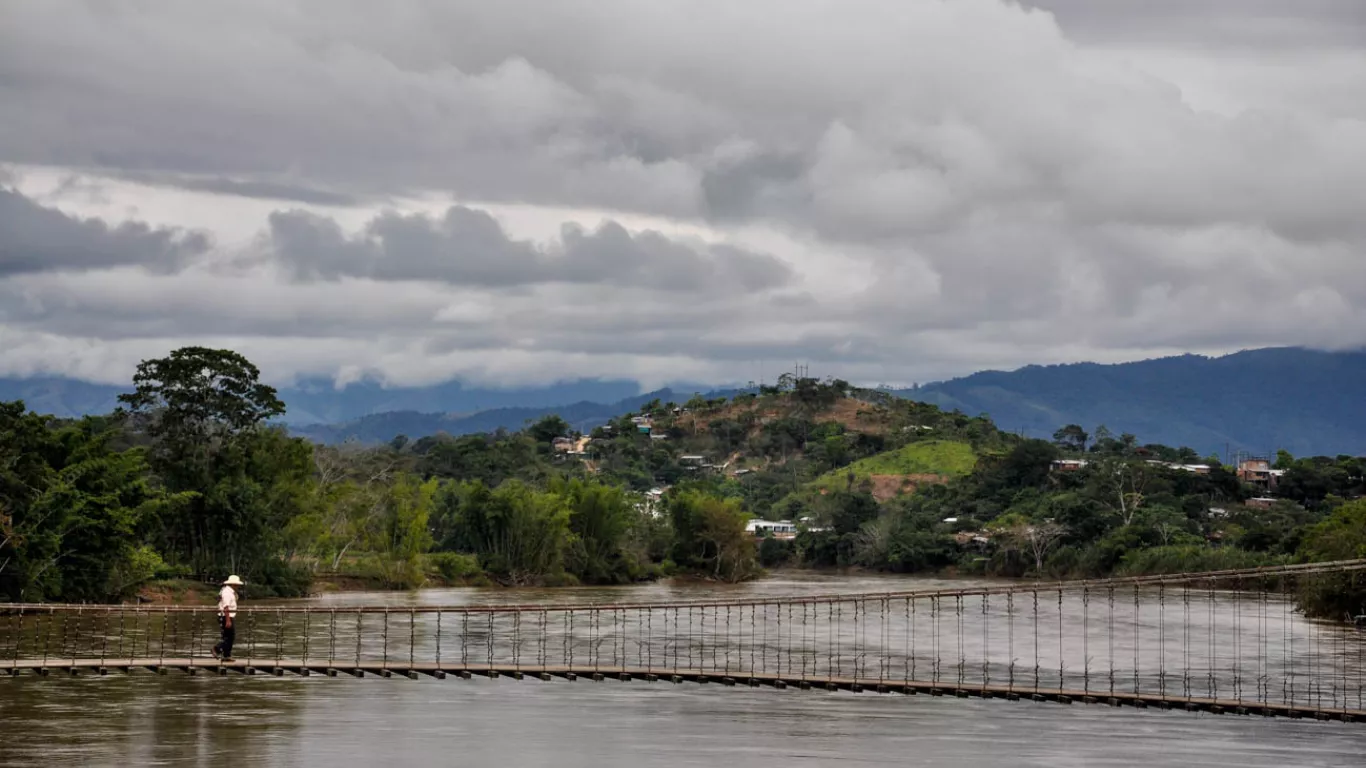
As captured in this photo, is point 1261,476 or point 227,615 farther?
point 1261,476

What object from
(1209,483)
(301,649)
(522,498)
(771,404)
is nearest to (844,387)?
(771,404)

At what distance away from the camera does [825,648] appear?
48.6m

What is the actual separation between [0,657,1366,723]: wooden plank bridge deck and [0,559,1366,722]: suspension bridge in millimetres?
48

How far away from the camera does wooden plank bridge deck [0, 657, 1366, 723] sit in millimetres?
32188

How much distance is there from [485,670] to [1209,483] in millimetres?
70085

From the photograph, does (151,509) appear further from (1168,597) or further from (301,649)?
(1168,597)

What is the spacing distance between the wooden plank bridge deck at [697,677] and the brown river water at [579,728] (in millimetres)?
284

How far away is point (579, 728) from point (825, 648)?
18527 millimetres

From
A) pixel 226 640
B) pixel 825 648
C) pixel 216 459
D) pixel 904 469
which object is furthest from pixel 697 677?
pixel 904 469

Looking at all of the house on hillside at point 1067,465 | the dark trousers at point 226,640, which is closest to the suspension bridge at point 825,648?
the dark trousers at point 226,640

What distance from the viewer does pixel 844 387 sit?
147 metres

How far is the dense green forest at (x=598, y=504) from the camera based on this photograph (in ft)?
183

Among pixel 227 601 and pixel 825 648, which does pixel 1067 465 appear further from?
pixel 227 601

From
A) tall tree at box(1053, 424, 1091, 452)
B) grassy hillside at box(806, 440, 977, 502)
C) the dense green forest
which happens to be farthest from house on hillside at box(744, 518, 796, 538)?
tall tree at box(1053, 424, 1091, 452)
